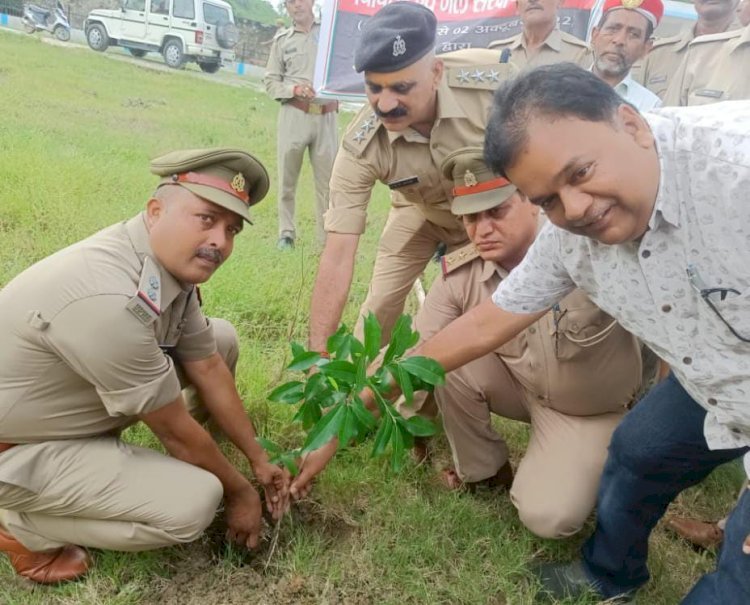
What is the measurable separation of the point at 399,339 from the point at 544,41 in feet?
9.29

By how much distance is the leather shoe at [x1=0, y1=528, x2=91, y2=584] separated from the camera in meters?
2.12

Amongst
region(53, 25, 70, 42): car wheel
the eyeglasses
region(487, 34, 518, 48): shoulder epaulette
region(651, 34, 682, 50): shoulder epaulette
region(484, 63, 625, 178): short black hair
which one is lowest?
region(53, 25, 70, 42): car wheel

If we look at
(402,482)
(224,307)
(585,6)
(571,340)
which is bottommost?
A: (224,307)

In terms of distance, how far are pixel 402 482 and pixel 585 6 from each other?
3.70 meters

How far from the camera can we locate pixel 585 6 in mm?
4727

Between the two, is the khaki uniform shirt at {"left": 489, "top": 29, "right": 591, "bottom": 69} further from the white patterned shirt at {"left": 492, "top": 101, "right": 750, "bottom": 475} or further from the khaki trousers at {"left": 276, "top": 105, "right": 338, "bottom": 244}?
the white patterned shirt at {"left": 492, "top": 101, "right": 750, "bottom": 475}

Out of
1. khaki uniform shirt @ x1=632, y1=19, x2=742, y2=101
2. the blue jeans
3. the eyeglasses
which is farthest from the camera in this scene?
khaki uniform shirt @ x1=632, y1=19, x2=742, y2=101

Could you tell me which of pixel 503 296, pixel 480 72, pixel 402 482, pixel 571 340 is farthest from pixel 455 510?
pixel 480 72

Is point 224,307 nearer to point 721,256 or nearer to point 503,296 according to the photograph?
point 503,296

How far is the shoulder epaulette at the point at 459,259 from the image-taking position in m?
2.61

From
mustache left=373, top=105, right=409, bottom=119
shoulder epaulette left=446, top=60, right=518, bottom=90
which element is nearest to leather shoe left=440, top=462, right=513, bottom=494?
mustache left=373, top=105, right=409, bottom=119

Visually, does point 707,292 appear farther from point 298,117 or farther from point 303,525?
point 298,117

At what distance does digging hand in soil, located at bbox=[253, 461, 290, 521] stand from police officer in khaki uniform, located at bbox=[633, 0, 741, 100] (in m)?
3.34

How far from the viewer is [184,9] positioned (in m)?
19.3
